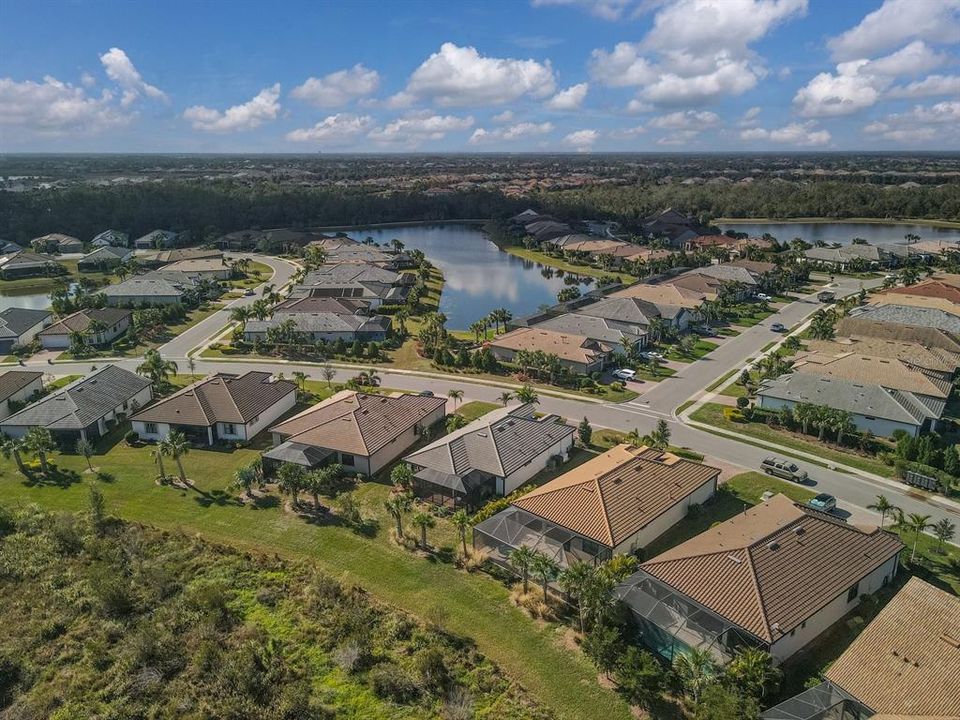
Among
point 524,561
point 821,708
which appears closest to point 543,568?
point 524,561

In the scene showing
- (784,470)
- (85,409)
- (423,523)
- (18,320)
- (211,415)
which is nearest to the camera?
(423,523)

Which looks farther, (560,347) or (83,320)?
(83,320)

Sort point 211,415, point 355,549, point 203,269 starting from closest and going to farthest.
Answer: point 355,549, point 211,415, point 203,269

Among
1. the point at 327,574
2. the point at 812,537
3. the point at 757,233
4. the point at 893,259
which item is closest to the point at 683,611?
the point at 812,537

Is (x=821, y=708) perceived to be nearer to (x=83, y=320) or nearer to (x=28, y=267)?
(x=83, y=320)

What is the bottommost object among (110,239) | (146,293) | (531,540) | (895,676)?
(146,293)

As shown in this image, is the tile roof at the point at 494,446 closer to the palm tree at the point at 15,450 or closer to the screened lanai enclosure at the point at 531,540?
the screened lanai enclosure at the point at 531,540

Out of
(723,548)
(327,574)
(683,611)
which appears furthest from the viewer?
(327,574)

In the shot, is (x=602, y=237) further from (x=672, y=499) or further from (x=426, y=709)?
(x=426, y=709)
